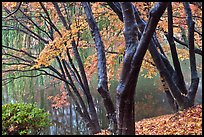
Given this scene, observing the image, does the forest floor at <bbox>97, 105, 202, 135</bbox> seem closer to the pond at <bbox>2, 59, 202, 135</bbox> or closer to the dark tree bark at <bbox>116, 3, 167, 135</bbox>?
the dark tree bark at <bbox>116, 3, 167, 135</bbox>

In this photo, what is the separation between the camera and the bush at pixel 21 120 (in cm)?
404

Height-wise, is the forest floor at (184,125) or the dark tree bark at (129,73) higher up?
the dark tree bark at (129,73)

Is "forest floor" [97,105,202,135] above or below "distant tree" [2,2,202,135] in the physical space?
below

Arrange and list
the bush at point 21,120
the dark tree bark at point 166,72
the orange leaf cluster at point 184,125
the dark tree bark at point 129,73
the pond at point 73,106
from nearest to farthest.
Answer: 1. the dark tree bark at point 129,73
2. the orange leaf cluster at point 184,125
3. the dark tree bark at point 166,72
4. the bush at point 21,120
5. the pond at point 73,106

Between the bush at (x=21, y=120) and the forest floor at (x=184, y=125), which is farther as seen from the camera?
the bush at (x=21, y=120)

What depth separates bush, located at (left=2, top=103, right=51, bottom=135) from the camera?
4.04 m

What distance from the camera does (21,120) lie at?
13.2 ft

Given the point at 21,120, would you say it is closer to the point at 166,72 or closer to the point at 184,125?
the point at 166,72

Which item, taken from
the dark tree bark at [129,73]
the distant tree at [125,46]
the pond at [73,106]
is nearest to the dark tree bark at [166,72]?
the distant tree at [125,46]

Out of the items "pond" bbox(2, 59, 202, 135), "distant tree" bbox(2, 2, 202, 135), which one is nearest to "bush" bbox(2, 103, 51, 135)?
"distant tree" bbox(2, 2, 202, 135)

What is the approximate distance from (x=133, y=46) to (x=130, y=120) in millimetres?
668

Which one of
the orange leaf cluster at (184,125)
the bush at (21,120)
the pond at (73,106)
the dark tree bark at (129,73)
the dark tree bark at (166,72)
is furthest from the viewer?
the pond at (73,106)

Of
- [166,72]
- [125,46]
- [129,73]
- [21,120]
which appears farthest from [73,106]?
[129,73]

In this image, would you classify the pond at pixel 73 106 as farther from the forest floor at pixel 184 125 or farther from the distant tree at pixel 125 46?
the forest floor at pixel 184 125
